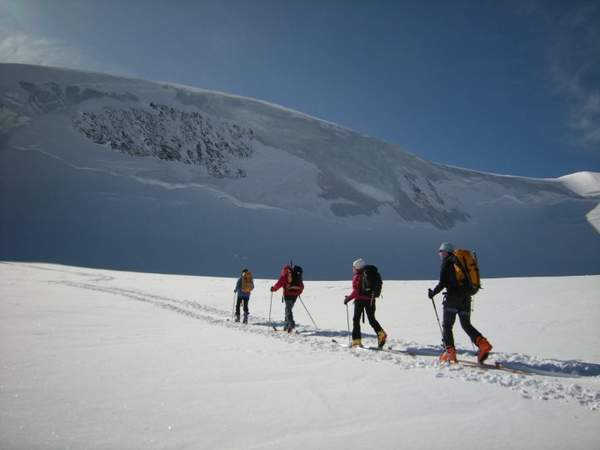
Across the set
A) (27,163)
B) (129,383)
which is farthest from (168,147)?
(129,383)

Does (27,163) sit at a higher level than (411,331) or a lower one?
higher

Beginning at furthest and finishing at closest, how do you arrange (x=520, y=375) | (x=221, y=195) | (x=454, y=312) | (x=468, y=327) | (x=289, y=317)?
(x=221, y=195) < (x=289, y=317) < (x=454, y=312) < (x=468, y=327) < (x=520, y=375)

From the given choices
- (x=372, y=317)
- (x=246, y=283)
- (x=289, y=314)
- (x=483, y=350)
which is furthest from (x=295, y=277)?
(x=483, y=350)

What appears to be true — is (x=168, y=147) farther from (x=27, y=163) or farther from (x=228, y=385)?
(x=228, y=385)

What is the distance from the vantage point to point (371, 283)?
7.18 metres

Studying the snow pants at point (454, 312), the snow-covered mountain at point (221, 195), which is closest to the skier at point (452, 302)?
the snow pants at point (454, 312)

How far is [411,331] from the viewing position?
27.9 feet

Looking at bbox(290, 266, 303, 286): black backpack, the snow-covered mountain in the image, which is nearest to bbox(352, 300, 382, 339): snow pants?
bbox(290, 266, 303, 286): black backpack

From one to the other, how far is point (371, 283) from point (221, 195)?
1725 inches

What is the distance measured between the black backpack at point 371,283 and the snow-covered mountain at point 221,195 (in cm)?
2936

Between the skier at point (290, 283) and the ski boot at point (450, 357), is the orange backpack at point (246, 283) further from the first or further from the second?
the ski boot at point (450, 357)

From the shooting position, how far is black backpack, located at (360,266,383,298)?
7.14 meters

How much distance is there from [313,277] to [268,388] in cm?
3388

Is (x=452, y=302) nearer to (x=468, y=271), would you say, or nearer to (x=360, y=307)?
(x=468, y=271)
